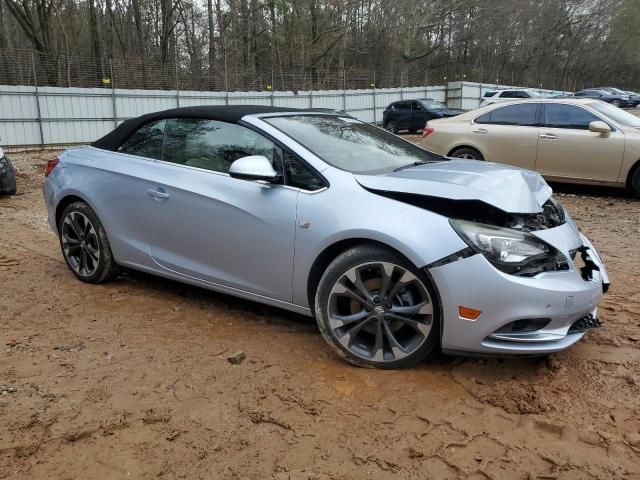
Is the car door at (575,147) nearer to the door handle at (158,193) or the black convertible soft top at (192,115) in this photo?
the black convertible soft top at (192,115)

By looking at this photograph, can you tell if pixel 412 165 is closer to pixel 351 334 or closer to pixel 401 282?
pixel 401 282

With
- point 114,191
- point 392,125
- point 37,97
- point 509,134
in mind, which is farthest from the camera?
point 392,125

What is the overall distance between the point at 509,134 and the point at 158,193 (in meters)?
6.31

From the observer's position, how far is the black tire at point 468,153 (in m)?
8.84

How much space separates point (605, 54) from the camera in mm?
59312

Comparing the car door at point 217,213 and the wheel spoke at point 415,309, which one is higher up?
the car door at point 217,213

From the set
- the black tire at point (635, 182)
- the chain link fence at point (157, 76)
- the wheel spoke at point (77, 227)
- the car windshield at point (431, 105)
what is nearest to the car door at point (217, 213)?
the wheel spoke at point (77, 227)

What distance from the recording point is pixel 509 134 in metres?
8.55

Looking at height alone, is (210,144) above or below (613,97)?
below

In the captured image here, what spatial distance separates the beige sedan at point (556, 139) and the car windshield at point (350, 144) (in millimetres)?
4712

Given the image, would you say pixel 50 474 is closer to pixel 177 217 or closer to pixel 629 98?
pixel 177 217

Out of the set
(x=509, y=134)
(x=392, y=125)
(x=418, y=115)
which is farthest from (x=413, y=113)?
(x=509, y=134)

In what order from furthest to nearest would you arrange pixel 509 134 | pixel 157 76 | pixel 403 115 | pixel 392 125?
pixel 392 125, pixel 403 115, pixel 157 76, pixel 509 134

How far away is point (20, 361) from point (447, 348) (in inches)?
98.8
